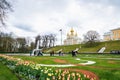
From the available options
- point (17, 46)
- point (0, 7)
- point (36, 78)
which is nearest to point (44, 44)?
point (17, 46)

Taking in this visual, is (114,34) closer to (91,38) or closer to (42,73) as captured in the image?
(91,38)

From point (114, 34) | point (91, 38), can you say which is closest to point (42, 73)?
point (91, 38)

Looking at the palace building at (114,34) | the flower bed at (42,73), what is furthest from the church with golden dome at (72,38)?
the flower bed at (42,73)

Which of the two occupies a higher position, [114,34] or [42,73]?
[114,34]

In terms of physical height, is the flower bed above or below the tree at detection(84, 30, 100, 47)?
below

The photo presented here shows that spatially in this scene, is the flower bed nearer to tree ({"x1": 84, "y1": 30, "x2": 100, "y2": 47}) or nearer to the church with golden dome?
tree ({"x1": 84, "y1": 30, "x2": 100, "y2": 47})

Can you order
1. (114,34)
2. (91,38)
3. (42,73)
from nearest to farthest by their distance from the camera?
(42,73), (91,38), (114,34)

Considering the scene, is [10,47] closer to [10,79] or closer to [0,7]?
[0,7]

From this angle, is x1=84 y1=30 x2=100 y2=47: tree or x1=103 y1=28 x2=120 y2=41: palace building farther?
x1=103 y1=28 x2=120 y2=41: palace building

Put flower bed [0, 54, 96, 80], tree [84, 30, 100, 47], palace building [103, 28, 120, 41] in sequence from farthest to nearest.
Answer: palace building [103, 28, 120, 41] → tree [84, 30, 100, 47] → flower bed [0, 54, 96, 80]

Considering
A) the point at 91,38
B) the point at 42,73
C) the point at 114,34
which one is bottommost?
the point at 42,73

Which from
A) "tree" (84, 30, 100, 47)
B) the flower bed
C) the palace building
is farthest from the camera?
the palace building

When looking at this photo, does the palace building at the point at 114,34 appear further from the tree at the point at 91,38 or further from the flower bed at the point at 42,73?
the flower bed at the point at 42,73

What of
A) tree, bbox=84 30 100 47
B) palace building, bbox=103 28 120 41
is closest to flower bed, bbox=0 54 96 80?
tree, bbox=84 30 100 47
